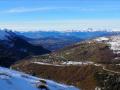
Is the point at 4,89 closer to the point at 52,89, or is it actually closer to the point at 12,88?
the point at 12,88

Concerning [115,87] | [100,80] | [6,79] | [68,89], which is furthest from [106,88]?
[6,79]

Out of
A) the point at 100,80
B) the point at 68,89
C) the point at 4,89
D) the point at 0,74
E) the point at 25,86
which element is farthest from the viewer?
the point at 100,80

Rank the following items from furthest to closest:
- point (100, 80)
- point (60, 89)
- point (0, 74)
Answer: point (100, 80) < point (60, 89) < point (0, 74)

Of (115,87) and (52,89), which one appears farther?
(115,87)

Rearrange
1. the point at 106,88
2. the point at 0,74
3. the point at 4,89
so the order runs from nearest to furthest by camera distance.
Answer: the point at 4,89, the point at 0,74, the point at 106,88

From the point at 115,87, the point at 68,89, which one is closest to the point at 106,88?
the point at 115,87

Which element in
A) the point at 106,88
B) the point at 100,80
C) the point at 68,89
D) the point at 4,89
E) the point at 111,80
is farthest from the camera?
the point at 100,80

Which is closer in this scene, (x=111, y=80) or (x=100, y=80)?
(x=111, y=80)

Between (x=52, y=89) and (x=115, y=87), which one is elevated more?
(x=52, y=89)

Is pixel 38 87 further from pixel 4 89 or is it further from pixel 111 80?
pixel 111 80
